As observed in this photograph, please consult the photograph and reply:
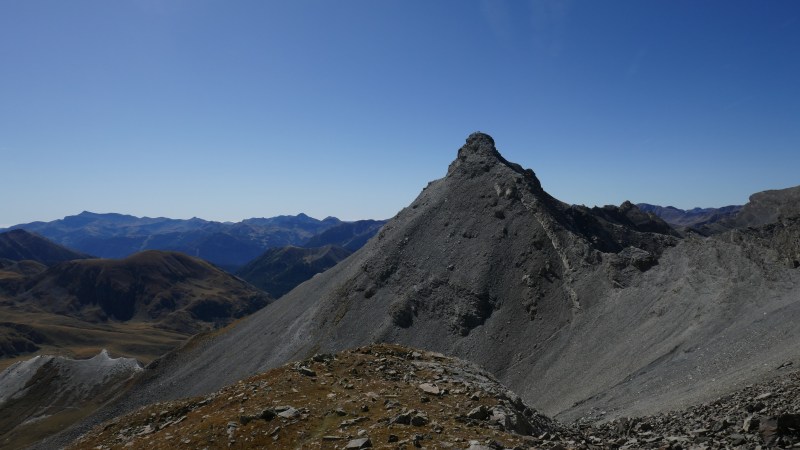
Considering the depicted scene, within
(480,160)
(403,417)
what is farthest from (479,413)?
(480,160)

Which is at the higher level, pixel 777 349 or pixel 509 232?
pixel 509 232

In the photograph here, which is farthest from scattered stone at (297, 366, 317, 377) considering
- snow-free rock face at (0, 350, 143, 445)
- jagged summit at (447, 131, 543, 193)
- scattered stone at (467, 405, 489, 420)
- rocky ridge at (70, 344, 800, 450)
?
snow-free rock face at (0, 350, 143, 445)

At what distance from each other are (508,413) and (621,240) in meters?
106

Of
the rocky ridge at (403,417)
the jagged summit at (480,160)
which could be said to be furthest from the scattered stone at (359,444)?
the jagged summit at (480,160)

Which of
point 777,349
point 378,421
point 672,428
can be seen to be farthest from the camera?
point 777,349

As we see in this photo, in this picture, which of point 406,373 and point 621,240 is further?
point 621,240

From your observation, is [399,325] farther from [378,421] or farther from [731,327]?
[378,421]

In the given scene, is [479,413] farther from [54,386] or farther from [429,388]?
[54,386]

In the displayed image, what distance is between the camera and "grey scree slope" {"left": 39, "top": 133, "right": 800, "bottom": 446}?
172 feet

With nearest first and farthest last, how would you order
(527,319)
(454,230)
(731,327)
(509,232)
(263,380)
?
(263,380)
(731,327)
(527,319)
(509,232)
(454,230)

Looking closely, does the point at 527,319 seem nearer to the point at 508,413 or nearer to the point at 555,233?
the point at 555,233

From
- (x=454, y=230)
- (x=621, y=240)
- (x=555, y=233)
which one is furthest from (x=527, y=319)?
(x=621, y=240)

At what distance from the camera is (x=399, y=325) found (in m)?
89.1

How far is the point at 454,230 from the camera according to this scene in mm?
106125
